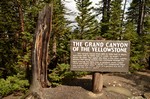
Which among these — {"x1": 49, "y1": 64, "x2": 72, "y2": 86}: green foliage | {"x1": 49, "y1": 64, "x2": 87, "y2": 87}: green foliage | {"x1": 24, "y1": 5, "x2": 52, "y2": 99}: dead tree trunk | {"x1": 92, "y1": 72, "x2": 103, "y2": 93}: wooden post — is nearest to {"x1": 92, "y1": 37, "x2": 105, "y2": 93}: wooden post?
{"x1": 92, "y1": 72, "x2": 103, "y2": 93}: wooden post

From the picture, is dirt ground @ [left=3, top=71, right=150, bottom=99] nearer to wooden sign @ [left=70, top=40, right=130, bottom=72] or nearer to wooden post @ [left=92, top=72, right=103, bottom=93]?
wooden post @ [left=92, top=72, right=103, bottom=93]

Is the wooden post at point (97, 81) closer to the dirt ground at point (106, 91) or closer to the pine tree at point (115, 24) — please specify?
the dirt ground at point (106, 91)

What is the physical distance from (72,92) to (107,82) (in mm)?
3633

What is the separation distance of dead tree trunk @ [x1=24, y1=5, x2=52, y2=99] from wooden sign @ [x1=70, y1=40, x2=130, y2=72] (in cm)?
145

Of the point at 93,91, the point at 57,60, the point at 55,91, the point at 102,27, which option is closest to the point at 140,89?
the point at 93,91

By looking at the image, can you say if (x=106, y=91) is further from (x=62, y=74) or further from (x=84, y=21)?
(x=84, y=21)

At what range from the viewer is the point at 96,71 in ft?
36.3

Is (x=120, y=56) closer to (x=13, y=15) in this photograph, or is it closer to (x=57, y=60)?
(x=57, y=60)

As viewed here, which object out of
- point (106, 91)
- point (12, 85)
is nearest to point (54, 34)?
point (12, 85)

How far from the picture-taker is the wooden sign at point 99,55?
1088cm

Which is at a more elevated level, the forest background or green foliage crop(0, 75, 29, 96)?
the forest background

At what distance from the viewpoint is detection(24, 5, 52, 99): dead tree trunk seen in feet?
36.0

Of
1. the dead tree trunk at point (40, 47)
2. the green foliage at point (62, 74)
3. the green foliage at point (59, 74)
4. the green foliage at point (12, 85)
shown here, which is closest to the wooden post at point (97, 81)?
the dead tree trunk at point (40, 47)

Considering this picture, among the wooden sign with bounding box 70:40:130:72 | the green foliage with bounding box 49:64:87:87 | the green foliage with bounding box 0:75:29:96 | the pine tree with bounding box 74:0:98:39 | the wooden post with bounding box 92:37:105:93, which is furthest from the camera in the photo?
the pine tree with bounding box 74:0:98:39
